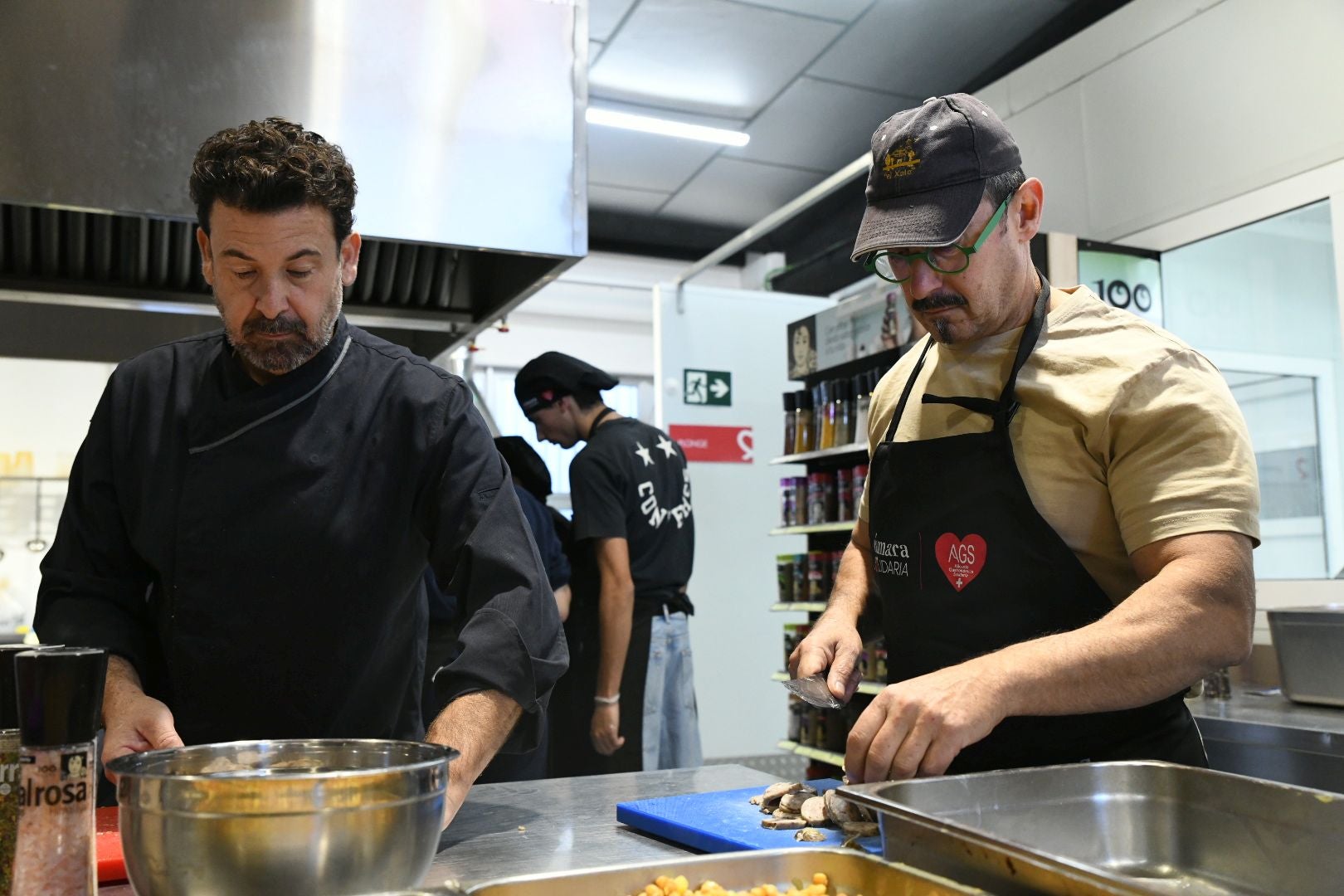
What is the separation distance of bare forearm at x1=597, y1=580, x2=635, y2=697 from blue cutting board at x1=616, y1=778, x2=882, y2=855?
7.19 ft

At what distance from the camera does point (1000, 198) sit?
156cm

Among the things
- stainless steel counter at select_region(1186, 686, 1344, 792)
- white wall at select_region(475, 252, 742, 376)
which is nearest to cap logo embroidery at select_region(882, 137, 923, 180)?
stainless steel counter at select_region(1186, 686, 1344, 792)

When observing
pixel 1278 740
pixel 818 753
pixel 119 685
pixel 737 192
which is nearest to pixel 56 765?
pixel 119 685

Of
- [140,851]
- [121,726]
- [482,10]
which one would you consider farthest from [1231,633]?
[482,10]

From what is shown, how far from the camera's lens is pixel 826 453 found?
172 inches

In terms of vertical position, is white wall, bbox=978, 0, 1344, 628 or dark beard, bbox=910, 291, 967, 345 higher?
white wall, bbox=978, 0, 1344, 628

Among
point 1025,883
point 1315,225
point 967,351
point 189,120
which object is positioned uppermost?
point 1315,225

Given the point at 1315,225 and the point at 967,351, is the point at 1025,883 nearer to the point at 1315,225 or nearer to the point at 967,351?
the point at 967,351

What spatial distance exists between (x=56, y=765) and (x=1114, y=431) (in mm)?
1239

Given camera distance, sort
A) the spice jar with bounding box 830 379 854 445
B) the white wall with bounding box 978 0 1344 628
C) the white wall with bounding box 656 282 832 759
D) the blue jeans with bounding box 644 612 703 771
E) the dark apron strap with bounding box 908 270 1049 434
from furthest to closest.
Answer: the white wall with bounding box 656 282 832 759 → the spice jar with bounding box 830 379 854 445 → the blue jeans with bounding box 644 612 703 771 → the white wall with bounding box 978 0 1344 628 → the dark apron strap with bounding box 908 270 1049 434

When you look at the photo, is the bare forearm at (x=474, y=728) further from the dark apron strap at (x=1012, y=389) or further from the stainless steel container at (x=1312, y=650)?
the stainless steel container at (x=1312, y=650)

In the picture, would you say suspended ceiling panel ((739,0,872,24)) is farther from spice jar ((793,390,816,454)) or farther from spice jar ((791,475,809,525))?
spice jar ((791,475,809,525))

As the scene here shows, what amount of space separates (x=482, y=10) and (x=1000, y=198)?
3.79 ft

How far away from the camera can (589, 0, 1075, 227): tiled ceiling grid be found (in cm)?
514
